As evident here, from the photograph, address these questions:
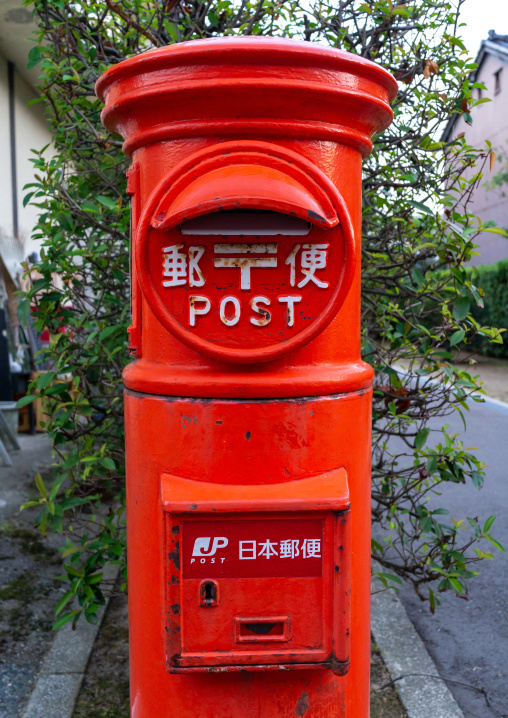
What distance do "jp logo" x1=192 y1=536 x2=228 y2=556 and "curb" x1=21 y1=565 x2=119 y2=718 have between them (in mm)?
1263

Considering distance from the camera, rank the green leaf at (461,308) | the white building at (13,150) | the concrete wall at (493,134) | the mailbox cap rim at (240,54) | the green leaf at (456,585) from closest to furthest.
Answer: the mailbox cap rim at (240,54), the green leaf at (461,308), the green leaf at (456,585), the white building at (13,150), the concrete wall at (493,134)

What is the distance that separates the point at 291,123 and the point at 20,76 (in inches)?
327

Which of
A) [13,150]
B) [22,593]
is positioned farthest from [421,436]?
[13,150]

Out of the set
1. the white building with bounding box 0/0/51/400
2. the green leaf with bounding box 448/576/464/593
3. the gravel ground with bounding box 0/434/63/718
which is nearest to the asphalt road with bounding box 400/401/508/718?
the green leaf with bounding box 448/576/464/593

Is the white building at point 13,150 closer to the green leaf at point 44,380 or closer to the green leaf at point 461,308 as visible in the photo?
the green leaf at point 44,380

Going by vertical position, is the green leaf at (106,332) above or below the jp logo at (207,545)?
above

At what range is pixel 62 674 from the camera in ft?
8.01

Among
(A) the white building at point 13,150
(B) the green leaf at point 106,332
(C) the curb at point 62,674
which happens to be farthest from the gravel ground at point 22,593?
(A) the white building at point 13,150

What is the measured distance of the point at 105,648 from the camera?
8.76 feet

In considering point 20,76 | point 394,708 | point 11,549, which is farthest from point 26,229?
point 394,708

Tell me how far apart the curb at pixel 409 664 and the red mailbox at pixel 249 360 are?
1.05m

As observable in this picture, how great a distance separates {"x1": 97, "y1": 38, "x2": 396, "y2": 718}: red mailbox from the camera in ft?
4.29

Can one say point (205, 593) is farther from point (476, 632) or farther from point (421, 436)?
point (476, 632)

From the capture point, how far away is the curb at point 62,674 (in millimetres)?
2232
